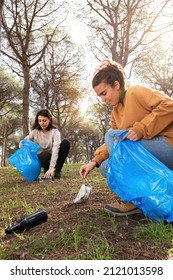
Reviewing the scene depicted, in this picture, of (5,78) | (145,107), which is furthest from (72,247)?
(5,78)

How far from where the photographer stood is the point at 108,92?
7.29 feet

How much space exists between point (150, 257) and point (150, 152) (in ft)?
2.55

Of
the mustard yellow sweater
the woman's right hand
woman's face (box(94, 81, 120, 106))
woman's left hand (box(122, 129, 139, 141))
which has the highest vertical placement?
woman's face (box(94, 81, 120, 106))

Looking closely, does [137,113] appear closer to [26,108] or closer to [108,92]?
[108,92]

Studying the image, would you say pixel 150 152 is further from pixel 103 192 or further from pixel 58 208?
pixel 103 192

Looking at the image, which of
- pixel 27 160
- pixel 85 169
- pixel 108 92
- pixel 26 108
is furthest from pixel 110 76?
pixel 26 108

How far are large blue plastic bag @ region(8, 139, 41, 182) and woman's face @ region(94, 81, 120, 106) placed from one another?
2.27 m

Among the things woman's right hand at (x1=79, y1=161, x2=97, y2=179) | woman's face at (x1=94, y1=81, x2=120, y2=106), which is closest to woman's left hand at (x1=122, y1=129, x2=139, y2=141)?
woman's face at (x1=94, y1=81, x2=120, y2=106)

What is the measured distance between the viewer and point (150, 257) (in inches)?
59.8

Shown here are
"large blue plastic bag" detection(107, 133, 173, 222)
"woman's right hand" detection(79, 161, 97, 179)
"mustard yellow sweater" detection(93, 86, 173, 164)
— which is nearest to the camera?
"large blue plastic bag" detection(107, 133, 173, 222)

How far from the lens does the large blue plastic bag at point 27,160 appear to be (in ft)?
13.9

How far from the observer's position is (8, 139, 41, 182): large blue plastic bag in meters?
4.24

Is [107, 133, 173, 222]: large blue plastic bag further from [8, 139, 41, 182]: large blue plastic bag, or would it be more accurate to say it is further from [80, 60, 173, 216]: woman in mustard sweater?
[8, 139, 41, 182]: large blue plastic bag

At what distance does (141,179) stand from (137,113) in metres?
0.51
